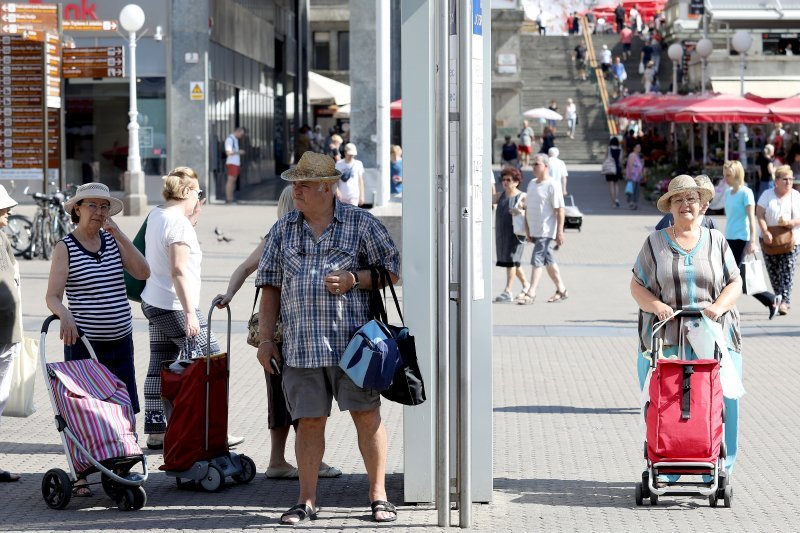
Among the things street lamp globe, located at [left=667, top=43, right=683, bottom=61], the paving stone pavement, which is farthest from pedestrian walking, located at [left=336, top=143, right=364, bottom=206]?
street lamp globe, located at [left=667, top=43, right=683, bottom=61]

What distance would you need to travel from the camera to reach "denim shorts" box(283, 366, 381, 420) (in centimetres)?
675

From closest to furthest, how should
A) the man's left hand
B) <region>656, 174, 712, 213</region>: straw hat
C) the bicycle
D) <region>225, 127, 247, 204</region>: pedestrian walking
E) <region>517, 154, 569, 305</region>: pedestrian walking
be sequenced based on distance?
the man's left hand, <region>656, 174, 712, 213</region>: straw hat, <region>517, 154, 569, 305</region>: pedestrian walking, the bicycle, <region>225, 127, 247, 204</region>: pedestrian walking

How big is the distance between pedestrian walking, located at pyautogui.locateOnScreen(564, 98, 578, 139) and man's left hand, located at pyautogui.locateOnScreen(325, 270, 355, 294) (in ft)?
160

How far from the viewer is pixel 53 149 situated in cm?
2812

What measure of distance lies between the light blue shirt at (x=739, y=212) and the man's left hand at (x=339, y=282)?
8.77 meters

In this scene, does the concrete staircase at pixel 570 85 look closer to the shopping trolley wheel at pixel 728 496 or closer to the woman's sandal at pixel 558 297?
the woman's sandal at pixel 558 297

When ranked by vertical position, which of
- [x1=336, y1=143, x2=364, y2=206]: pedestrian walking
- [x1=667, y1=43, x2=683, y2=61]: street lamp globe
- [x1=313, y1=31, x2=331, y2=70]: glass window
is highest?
[x1=313, y1=31, x2=331, y2=70]: glass window

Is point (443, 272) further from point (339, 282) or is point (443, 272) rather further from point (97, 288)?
point (97, 288)

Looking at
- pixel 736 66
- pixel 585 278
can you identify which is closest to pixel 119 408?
pixel 585 278

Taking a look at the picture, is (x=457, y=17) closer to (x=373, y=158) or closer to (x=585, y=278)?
(x=585, y=278)

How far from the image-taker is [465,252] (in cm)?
665

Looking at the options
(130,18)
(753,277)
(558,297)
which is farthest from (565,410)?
(130,18)

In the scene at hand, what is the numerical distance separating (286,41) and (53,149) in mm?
24131

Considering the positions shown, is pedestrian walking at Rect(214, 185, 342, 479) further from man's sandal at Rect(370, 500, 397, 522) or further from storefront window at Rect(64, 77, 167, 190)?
storefront window at Rect(64, 77, 167, 190)
